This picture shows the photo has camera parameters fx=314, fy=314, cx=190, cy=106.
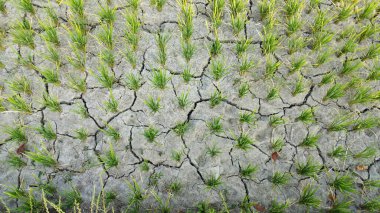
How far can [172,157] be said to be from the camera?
236 centimetres

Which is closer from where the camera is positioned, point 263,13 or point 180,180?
point 180,180

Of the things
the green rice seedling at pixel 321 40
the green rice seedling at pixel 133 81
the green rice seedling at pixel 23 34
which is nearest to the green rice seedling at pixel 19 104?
the green rice seedling at pixel 23 34

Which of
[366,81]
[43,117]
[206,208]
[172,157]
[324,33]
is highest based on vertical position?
[324,33]

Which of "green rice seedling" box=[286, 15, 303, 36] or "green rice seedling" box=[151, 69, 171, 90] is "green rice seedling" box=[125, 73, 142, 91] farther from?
"green rice seedling" box=[286, 15, 303, 36]

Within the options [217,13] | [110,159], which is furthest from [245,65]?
A: [110,159]

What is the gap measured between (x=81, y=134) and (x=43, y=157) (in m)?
0.30

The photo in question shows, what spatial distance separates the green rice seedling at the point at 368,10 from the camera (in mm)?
2622

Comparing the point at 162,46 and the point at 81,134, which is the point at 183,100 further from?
the point at 81,134

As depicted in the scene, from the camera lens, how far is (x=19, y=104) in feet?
7.61

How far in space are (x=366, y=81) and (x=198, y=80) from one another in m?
1.37

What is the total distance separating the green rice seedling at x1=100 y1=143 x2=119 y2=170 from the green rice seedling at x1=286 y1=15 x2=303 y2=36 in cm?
174

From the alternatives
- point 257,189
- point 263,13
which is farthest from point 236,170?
point 263,13

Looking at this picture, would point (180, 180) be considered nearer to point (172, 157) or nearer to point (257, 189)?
point (172, 157)

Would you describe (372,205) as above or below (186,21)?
below
